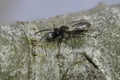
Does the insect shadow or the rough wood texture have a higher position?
the insect shadow

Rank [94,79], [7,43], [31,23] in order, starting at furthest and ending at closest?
[31,23] < [7,43] < [94,79]

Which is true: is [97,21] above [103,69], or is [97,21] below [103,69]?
above

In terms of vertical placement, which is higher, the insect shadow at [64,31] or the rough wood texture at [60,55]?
the insect shadow at [64,31]

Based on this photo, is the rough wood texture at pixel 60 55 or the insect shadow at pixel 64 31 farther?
the insect shadow at pixel 64 31

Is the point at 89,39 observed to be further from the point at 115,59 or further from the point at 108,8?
the point at 108,8

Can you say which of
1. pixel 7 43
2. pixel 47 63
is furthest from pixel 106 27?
pixel 7 43

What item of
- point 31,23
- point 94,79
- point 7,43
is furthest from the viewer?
point 31,23

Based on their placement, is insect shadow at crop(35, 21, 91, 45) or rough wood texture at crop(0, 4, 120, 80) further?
insect shadow at crop(35, 21, 91, 45)

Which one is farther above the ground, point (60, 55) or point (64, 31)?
point (64, 31)

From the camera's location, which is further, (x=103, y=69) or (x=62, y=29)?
(x=62, y=29)

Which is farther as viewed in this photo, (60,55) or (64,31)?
(64,31)
